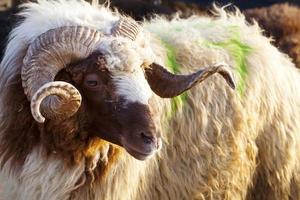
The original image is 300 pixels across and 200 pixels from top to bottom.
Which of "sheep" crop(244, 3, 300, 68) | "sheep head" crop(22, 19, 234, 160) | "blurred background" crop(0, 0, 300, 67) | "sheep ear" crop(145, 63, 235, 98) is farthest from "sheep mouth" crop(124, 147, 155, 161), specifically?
"sheep" crop(244, 3, 300, 68)

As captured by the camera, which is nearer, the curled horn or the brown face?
the brown face

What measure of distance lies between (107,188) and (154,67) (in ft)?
2.70

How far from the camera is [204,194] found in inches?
227

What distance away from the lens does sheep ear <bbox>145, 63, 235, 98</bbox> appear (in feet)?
17.1

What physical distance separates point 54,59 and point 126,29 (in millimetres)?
504

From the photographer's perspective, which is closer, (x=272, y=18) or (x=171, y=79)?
(x=171, y=79)

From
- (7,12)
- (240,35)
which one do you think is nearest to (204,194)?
(240,35)

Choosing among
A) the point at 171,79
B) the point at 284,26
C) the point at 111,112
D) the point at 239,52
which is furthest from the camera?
the point at 284,26

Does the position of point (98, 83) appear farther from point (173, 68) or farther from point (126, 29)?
point (173, 68)

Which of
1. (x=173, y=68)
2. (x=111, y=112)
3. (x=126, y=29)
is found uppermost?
(x=126, y=29)

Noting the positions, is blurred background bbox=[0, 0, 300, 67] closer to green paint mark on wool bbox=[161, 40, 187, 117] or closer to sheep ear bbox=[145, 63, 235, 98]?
green paint mark on wool bbox=[161, 40, 187, 117]

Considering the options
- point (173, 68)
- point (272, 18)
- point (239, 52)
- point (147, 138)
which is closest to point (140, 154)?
point (147, 138)

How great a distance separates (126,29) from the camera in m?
5.09

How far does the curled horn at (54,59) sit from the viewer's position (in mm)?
4805
